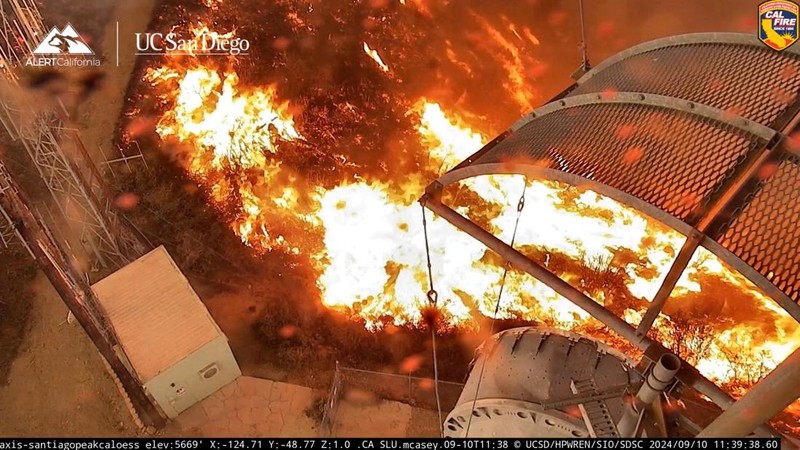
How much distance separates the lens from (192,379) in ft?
42.6

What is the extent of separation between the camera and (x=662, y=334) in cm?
1398

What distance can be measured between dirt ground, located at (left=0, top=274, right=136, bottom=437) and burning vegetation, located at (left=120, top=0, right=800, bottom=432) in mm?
4872

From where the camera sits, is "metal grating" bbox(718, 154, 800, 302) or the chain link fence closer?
"metal grating" bbox(718, 154, 800, 302)

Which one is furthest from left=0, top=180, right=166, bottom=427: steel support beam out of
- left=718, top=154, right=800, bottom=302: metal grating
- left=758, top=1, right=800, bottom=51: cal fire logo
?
left=758, top=1, right=800, bottom=51: cal fire logo

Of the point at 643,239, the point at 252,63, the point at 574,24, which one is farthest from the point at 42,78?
the point at 643,239

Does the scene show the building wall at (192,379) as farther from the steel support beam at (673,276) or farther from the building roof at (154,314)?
the steel support beam at (673,276)

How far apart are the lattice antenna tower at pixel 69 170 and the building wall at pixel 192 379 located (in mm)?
4517

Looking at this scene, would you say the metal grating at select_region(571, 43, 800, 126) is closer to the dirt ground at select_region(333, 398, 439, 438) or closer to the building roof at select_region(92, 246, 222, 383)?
the dirt ground at select_region(333, 398, 439, 438)

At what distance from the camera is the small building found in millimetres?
12461

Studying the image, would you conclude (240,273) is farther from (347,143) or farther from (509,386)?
(509,386)

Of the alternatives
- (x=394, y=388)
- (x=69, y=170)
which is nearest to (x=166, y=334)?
(x=69, y=170)

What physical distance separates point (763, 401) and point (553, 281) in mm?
2887

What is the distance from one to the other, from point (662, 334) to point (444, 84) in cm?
984

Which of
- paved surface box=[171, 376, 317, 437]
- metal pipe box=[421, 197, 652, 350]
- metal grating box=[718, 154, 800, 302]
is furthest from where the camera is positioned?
paved surface box=[171, 376, 317, 437]
